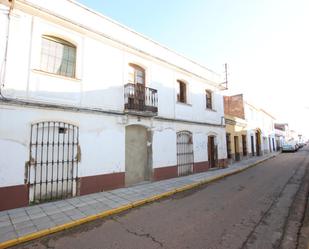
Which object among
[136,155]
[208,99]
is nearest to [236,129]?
[208,99]

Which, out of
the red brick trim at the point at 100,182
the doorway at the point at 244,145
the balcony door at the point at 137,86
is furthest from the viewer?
the doorway at the point at 244,145

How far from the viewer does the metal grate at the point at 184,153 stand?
35.1 ft

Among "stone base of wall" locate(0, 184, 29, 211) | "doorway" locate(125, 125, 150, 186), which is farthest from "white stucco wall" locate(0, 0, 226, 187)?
"doorway" locate(125, 125, 150, 186)

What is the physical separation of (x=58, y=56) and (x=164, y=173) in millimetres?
7016

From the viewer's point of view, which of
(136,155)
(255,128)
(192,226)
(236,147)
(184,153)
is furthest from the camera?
(255,128)

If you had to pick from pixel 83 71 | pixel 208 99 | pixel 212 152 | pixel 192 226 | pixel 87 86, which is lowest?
pixel 192 226

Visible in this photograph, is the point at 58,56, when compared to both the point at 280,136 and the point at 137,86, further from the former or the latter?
the point at 280,136

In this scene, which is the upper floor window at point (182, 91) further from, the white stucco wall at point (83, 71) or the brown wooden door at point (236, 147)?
the brown wooden door at point (236, 147)

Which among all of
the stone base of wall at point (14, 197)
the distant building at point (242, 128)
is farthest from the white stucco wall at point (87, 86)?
the distant building at point (242, 128)

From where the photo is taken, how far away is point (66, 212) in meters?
5.26

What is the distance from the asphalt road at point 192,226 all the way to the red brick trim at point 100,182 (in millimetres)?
2136

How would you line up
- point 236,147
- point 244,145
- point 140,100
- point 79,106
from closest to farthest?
point 79,106
point 140,100
point 236,147
point 244,145

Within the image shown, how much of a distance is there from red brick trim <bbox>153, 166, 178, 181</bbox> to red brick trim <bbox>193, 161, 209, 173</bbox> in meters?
1.86

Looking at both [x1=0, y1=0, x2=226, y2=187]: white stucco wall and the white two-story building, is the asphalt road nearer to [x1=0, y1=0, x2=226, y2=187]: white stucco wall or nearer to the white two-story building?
the white two-story building
